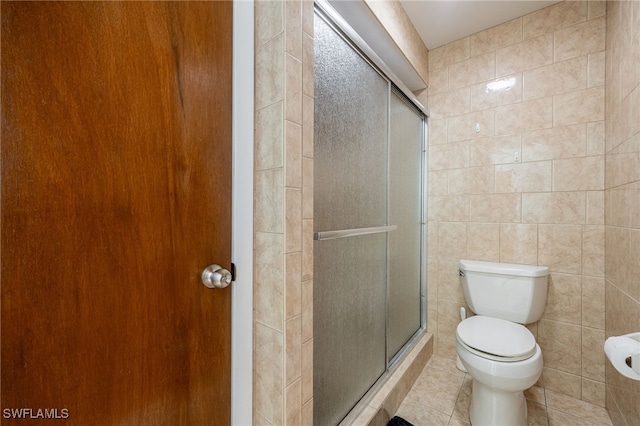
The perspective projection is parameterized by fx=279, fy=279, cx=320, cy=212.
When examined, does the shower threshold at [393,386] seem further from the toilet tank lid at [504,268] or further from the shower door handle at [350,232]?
the shower door handle at [350,232]

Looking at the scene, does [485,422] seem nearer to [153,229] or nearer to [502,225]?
[502,225]

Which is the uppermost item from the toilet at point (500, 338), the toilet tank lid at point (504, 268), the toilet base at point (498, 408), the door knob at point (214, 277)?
the door knob at point (214, 277)

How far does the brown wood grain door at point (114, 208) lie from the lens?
1.72ft

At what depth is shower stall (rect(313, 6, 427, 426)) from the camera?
108cm

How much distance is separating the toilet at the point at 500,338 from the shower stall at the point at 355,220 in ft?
1.36

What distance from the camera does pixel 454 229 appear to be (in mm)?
1986

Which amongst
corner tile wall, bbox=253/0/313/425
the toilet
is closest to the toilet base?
the toilet

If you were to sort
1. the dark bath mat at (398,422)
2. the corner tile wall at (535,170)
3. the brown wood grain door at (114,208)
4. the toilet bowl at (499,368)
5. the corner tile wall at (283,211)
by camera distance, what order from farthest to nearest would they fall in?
the corner tile wall at (535,170), the dark bath mat at (398,422), the toilet bowl at (499,368), the corner tile wall at (283,211), the brown wood grain door at (114,208)

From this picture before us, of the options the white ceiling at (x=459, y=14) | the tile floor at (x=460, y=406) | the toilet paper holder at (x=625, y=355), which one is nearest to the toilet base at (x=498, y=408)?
the tile floor at (x=460, y=406)

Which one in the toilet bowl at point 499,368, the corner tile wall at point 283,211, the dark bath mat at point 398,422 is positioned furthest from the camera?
the dark bath mat at point 398,422

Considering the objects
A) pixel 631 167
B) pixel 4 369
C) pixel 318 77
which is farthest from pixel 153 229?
pixel 631 167

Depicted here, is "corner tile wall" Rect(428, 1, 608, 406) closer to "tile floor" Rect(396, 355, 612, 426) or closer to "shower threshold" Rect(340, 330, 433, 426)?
"tile floor" Rect(396, 355, 612, 426)

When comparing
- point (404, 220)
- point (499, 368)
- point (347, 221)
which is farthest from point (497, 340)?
point (347, 221)

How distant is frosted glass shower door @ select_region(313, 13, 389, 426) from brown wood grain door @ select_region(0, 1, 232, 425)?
370mm
